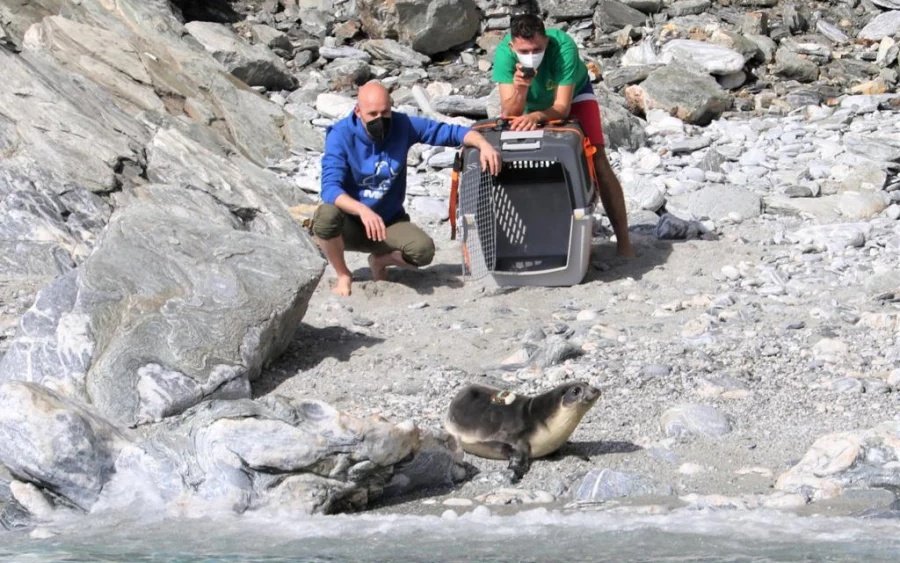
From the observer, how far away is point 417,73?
632 inches

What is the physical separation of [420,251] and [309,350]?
1.35m

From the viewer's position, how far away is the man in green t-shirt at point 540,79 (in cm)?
818

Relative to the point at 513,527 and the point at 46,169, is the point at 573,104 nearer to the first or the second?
the point at 46,169

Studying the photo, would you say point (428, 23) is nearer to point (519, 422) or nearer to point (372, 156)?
point (372, 156)

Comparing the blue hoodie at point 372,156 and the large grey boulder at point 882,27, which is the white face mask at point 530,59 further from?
the large grey boulder at point 882,27

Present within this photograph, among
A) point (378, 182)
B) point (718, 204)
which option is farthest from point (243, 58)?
point (378, 182)

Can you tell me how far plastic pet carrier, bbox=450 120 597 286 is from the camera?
815 cm

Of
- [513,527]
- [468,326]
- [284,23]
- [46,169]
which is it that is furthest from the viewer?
[284,23]

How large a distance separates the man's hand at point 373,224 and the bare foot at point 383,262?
0.54m

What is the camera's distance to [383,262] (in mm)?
8570

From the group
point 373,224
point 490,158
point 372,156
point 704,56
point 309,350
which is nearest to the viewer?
point 309,350

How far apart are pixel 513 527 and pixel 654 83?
377 inches

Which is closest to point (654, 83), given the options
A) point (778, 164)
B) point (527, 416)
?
point (778, 164)

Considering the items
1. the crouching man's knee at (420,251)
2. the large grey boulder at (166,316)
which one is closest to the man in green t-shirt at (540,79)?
the crouching man's knee at (420,251)
